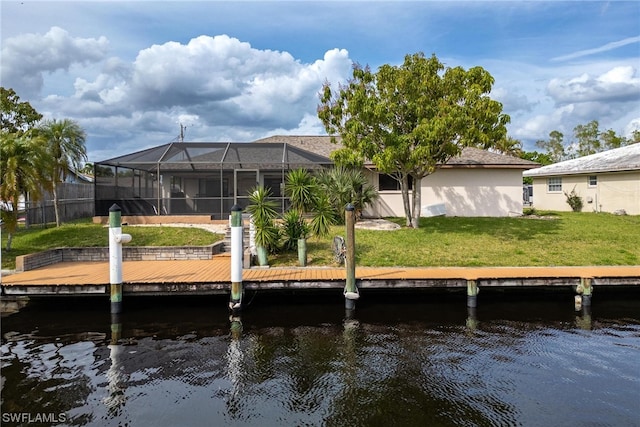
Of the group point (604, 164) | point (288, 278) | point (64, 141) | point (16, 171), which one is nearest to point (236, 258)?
point (288, 278)

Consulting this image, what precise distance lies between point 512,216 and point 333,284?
45.4 feet

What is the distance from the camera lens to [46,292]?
9.21 metres

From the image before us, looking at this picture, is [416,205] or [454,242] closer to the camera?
[454,242]

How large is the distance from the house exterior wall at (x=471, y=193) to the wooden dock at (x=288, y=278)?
9.54 metres

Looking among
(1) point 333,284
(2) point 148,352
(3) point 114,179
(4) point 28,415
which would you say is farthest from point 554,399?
(3) point 114,179

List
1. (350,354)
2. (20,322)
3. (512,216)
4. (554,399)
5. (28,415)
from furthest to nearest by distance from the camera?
(512,216) → (20,322) → (350,354) → (554,399) → (28,415)

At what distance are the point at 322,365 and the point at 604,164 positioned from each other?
23116mm

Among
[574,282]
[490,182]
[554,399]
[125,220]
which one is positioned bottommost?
[554,399]

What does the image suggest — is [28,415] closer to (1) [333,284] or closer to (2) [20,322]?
(2) [20,322]

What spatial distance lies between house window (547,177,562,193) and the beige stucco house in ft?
22.7

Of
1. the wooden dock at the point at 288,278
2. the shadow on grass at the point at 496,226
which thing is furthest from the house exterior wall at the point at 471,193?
the wooden dock at the point at 288,278

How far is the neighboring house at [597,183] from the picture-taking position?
2158 cm

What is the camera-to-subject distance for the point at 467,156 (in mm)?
21609

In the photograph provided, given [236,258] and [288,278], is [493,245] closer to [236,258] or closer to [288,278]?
[288,278]
